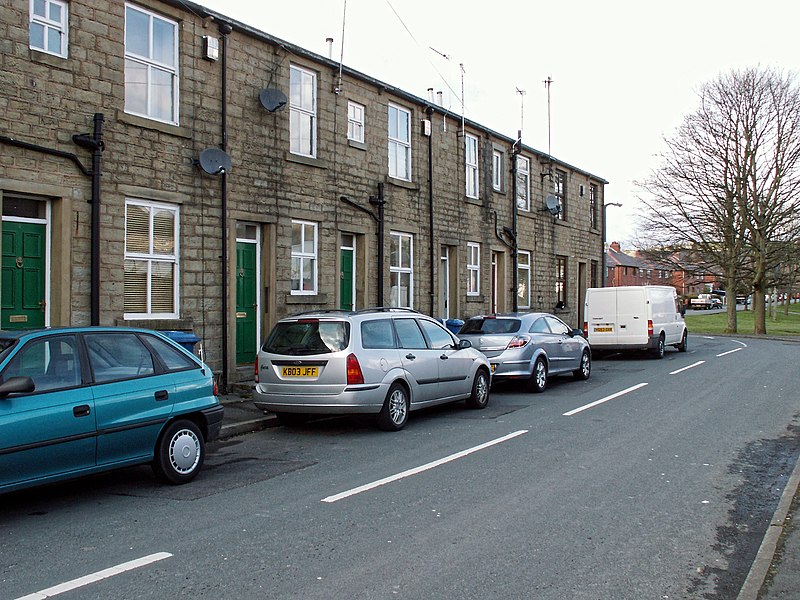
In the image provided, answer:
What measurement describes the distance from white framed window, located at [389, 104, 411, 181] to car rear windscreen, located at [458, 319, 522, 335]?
5.09m

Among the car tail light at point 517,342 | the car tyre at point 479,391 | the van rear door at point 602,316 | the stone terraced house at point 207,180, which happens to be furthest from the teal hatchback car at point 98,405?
the van rear door at point 602,316

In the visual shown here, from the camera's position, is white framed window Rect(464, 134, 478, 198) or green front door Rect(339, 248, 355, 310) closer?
green front door Rect(339, 248, 355, 310)

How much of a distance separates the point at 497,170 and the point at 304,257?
34.2 ft

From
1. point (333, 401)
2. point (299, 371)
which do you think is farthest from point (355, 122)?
point (333, 401)

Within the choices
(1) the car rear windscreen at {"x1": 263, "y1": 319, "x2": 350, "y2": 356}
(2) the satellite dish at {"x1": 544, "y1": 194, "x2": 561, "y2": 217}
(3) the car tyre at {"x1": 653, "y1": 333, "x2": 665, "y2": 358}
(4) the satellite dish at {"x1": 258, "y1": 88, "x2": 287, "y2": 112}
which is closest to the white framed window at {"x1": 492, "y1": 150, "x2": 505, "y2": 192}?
(2) the satellite dish at {"x1": 544, "y1": 194, "x2": 561, "y2": 217}

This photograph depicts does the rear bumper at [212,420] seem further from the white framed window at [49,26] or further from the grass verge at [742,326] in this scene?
the grass verge at [742,326]

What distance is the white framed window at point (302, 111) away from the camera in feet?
51.2

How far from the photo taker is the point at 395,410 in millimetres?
10508

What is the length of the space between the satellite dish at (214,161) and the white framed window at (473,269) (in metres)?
10.2

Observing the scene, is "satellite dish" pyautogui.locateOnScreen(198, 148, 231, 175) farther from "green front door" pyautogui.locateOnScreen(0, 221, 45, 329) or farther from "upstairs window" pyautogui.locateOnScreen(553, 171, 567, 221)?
"upstairs window" pyautogui.locateOnScreen(553, 171, 567, 221)

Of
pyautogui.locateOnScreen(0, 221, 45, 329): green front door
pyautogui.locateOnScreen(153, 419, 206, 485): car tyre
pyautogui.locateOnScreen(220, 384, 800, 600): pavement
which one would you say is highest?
pyautogui.locateOnScreen(0, 221, 45, 329): green front door

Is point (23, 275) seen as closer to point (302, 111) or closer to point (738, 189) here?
point (302, 111)

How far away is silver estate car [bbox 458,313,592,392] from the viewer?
575 inches

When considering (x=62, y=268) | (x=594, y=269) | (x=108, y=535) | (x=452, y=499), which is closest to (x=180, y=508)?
(x=108, y=535)
